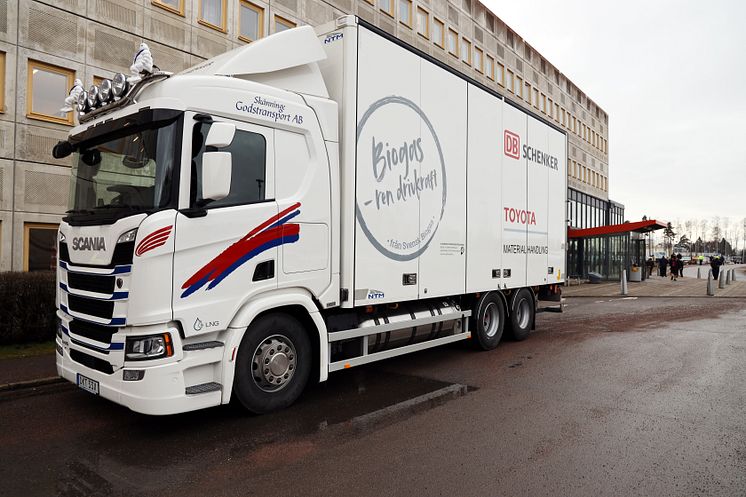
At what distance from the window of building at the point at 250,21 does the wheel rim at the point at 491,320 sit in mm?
11841

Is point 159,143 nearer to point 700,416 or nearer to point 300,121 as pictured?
point 300,121

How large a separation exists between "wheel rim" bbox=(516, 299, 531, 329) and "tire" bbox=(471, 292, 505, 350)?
571 mm

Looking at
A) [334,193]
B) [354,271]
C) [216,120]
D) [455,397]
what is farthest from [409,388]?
[216,120]

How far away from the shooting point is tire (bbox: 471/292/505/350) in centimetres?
821

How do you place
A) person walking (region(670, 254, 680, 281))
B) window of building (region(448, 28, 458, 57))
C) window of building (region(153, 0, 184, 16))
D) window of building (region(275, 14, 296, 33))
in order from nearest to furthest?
window of building (region(153, 0, 184, 16)) → window of building (region(275, 14, 296, 33)) → window of building (region(448, 28, 458, 57)) → person walking (region(670, 254, 680, 281))

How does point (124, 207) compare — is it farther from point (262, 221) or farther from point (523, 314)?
point (523, 314)

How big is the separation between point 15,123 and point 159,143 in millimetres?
9700

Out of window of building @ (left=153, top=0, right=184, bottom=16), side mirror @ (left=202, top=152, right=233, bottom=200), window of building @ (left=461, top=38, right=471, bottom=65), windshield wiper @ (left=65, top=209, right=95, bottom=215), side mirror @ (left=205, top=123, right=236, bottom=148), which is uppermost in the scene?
window of building @ (left=461, top=38, right=471, bottom=65)

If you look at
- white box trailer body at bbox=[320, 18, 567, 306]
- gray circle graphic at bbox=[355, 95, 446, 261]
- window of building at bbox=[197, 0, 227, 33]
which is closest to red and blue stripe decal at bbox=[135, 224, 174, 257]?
white box trailer body at bbox=[320, 18, 567, 306]

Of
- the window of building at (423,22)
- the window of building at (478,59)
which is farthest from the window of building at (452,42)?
the window of building at (478,59)

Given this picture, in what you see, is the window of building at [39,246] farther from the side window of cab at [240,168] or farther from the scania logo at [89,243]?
the side window of cab at [240,168]

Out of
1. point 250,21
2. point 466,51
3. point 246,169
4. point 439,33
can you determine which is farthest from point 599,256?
point 246,169

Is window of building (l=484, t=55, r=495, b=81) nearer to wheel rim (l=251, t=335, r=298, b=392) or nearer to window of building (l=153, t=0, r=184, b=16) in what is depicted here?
window of building (l=153, t=0, r=184, b=16)

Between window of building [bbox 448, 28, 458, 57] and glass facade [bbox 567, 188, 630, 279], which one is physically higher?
window of building [bbox 448, 28, 458, 57]
